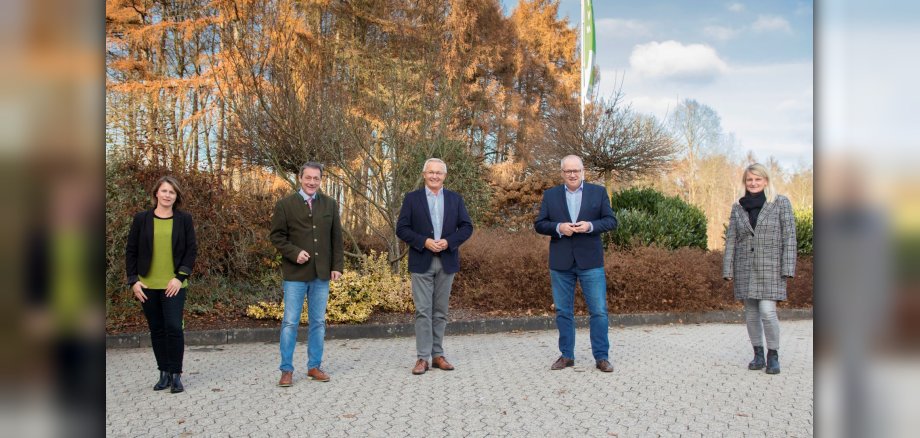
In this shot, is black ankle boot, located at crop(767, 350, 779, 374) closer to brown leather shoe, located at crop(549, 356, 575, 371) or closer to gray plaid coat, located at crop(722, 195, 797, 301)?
gray plaid coat, located at crop(722, 195, 797, 301)

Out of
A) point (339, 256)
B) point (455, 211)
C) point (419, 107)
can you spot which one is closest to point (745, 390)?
point (455, 211)

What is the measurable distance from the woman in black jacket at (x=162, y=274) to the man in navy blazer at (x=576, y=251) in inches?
131

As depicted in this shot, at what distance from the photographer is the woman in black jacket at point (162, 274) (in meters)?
5.59

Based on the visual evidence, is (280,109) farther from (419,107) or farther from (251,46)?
(419,107)

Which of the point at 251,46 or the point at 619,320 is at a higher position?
the point at 251,46

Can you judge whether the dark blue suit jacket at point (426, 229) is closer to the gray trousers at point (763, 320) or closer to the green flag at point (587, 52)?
the gray trousers at point (763, 320)

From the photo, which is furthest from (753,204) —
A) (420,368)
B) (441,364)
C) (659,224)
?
(659,224)

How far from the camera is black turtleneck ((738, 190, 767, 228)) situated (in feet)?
20.5

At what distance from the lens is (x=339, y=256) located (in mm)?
6086

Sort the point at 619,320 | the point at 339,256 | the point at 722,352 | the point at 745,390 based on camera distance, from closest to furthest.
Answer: the point at 745,390 < the point at 339,256 < the point at 722,352 < the point at 619,320

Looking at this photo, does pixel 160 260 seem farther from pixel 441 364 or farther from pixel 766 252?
pixel 766 252

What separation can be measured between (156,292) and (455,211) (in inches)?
111

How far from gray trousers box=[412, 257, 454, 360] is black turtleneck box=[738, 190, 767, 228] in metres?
2.88

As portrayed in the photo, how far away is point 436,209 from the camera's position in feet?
21.9
